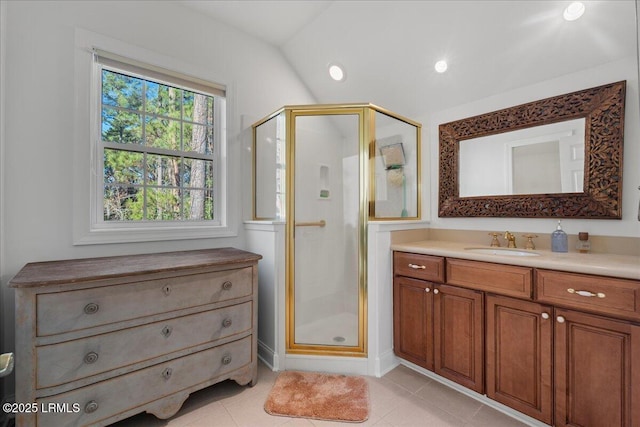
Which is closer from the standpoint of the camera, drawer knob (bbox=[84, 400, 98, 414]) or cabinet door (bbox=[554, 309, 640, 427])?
cabinet door (bbox=[554, 309, 640, 427])

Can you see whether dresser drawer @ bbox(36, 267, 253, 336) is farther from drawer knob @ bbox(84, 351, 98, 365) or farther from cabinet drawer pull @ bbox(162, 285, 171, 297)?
drawer knob @ bbox(84, 351, 98, 365)

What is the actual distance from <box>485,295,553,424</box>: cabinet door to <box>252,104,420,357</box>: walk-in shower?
32.8 inches

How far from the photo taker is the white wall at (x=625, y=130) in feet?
5.33

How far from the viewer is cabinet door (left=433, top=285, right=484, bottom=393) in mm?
1727

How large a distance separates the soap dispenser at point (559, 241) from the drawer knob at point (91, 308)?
2672 millimetres

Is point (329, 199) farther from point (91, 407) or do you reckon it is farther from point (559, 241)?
point (91, 407)

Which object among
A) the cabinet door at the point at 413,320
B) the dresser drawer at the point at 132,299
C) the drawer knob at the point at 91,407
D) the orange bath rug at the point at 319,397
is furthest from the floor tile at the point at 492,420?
the drawer knob at the point at 91,407

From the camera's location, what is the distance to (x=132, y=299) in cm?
149

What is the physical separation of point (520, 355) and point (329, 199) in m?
1.63

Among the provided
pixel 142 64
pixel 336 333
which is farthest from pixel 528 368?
pixel 142 64

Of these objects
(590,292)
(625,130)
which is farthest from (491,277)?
(625,130)

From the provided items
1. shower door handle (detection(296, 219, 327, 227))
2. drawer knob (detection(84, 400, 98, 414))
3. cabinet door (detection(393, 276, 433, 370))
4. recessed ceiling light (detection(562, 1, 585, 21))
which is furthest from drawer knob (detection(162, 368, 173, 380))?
recessed ceiling light (detection(562, 1, 585, 21))

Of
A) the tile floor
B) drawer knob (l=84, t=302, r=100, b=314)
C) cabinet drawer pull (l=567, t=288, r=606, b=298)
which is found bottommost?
the tile floor

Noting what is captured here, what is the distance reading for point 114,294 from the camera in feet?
4.73
